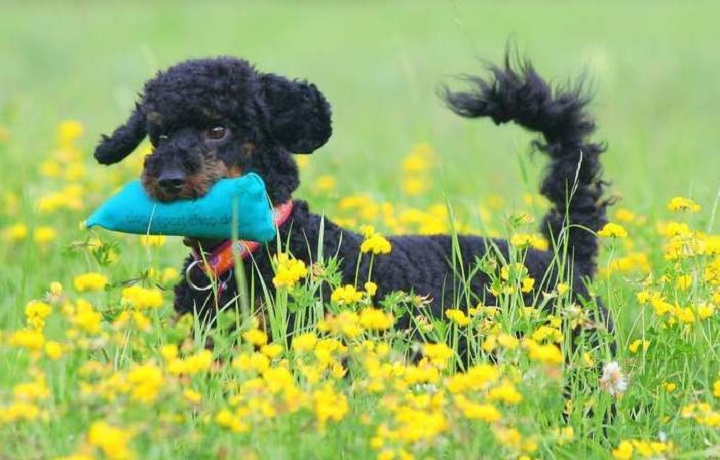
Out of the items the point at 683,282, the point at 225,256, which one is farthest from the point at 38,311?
the point at 683,282

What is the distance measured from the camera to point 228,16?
2598 cm

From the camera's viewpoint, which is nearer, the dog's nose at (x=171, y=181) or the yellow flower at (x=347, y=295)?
the yellow flower at (x=347, y=295)

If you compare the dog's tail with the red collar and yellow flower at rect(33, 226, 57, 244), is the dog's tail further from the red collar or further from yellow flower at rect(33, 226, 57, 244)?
yellow flower at rect(33, 226, 57, 244)

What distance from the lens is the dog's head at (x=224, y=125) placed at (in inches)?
171

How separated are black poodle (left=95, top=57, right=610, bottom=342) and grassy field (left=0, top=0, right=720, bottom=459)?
18cm

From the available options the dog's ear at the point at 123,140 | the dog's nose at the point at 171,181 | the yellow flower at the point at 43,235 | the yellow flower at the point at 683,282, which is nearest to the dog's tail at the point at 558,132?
the yellow flower at the point at 683,282

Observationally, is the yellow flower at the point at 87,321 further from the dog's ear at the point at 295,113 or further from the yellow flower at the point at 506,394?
the dog's ear at the point at 295,113

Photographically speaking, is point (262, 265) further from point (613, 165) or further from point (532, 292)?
point (613, 165)

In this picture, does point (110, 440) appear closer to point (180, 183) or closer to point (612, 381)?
point (612, 381)

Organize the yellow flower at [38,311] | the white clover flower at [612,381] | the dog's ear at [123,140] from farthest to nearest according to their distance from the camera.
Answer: the dog's ear at [123,140] < the white clover flower at [612,381] < the yellow flower at [38,311]

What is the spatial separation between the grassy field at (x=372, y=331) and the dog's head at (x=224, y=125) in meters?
0.33

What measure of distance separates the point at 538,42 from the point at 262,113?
53.4ft

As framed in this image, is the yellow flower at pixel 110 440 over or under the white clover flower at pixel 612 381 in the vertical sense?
under

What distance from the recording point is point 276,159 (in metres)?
4.64
